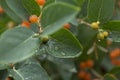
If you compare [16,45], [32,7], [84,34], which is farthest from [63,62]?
[16,45]

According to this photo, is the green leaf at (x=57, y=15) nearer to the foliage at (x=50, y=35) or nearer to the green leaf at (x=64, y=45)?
the foliage at (x=50, y=35)

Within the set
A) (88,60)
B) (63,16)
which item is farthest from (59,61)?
(63,16)

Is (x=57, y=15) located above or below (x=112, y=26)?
above

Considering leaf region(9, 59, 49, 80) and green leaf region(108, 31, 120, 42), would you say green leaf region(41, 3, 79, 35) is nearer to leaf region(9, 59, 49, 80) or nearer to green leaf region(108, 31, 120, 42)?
leaf region(9, 59, 49, 80)

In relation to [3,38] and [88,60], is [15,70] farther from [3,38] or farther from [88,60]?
[88,60]

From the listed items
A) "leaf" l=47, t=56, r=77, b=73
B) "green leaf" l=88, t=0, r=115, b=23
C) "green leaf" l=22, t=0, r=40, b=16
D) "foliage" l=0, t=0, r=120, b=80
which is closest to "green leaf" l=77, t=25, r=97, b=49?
"foliage" l=0, t=0, r=120, b=80

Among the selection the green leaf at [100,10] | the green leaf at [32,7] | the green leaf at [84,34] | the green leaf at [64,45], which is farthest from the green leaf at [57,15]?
the green leaf at [84,34]

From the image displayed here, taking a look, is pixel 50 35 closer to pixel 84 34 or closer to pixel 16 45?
pixel 16 45
